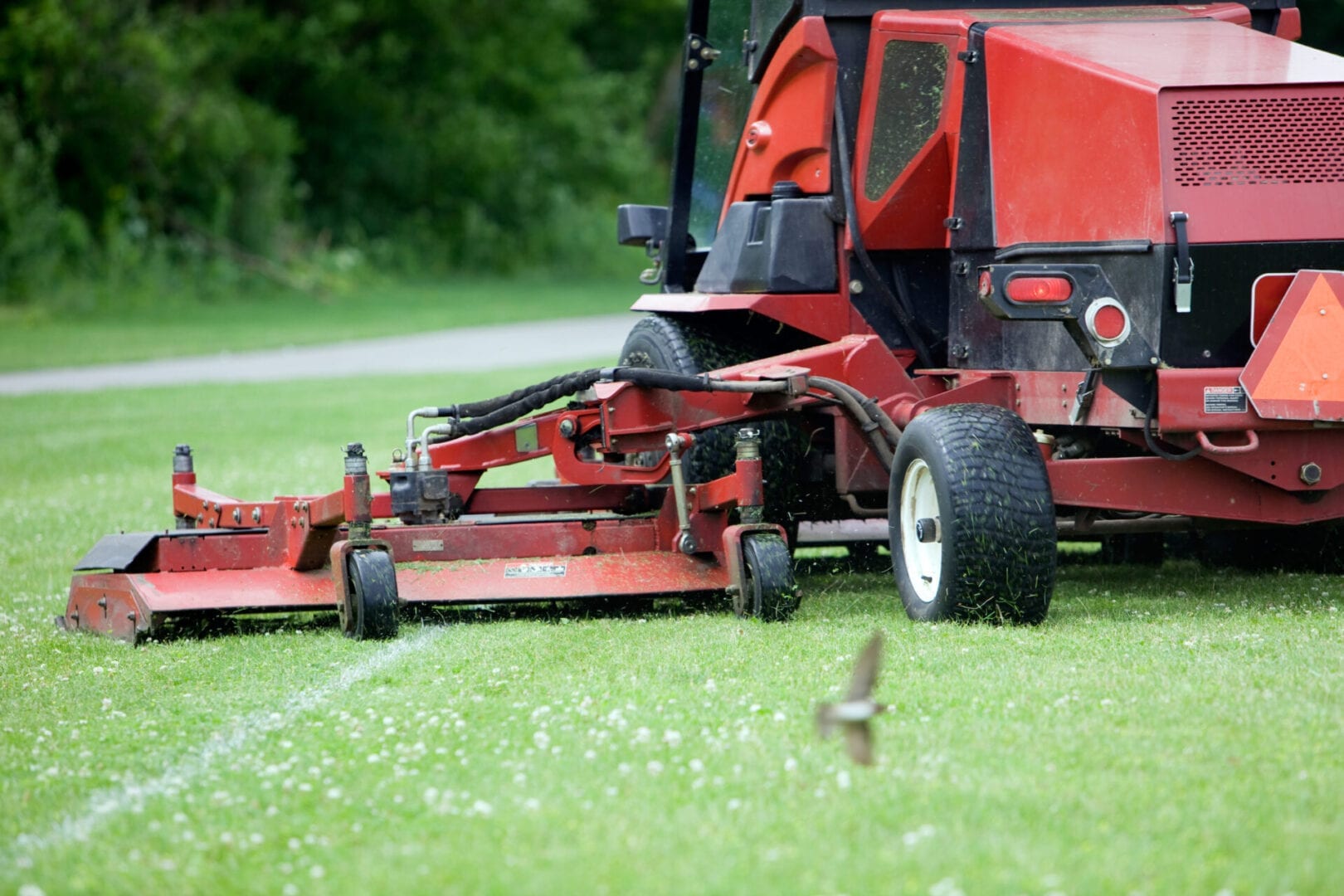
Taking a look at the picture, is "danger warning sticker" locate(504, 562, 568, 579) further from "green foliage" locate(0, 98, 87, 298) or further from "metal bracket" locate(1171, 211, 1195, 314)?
"green foliage" locate(0, 98, 87, 298)

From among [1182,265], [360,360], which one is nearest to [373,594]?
[1182,265]

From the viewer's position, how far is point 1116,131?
21.4 feet

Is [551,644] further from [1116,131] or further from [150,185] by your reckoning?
[150,185]

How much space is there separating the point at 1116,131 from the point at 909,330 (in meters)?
1.58

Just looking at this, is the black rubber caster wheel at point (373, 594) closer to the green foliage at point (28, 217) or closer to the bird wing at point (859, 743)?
the bird wing at point (859, 743)

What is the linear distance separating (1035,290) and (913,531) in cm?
112

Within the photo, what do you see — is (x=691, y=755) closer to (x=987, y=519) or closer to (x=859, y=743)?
(x=859, y=743)

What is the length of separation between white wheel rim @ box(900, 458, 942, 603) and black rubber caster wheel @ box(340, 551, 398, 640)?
1870 millimetres

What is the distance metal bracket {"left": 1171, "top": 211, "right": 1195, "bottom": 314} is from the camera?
6254 mm

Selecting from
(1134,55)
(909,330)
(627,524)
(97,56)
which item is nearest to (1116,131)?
(1134,55)

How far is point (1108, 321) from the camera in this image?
20.9 ft

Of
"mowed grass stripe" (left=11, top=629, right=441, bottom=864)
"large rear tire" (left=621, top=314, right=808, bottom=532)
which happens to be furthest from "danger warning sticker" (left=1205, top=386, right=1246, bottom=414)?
"mowed grass stripe" (left=11, top=629, right=441, bottom=864)

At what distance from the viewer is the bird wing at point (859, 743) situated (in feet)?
14.3

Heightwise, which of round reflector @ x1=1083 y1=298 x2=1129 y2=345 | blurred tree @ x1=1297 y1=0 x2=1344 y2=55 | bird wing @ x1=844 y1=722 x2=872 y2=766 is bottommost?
bird wing @ x1=844 y1=722 x2=872 y2=766
